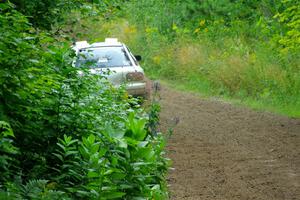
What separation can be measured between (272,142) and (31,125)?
7.62 m

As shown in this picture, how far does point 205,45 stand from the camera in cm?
2419

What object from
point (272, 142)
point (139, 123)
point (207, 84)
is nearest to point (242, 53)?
point (207, 84)

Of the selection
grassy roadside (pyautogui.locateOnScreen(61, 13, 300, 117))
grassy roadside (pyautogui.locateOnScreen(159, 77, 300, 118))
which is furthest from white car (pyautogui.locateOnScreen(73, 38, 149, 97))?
grassy roadside (pyautogui.locateOnScreen(159, 77, 300, 118))

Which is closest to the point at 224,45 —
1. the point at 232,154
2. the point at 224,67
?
the point at 224,67

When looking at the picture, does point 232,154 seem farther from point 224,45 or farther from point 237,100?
point 224,45

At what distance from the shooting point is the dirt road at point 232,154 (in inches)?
361

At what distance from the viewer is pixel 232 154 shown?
1158 centimetres

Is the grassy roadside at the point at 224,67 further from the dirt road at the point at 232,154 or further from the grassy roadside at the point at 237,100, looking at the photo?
the dirt road at the point at 232,154

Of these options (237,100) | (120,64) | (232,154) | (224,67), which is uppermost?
(120,64)

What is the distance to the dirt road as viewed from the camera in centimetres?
916

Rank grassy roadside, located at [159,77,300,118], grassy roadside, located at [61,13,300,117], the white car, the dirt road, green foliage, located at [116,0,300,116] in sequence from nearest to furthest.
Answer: the dirt road < the white car < grassy roadside, located at [159,77,300,118] < grassy roadside, located at [61,13,300,117] < green foliage, located at [116,0,300,116]

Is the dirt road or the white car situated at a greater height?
the white car

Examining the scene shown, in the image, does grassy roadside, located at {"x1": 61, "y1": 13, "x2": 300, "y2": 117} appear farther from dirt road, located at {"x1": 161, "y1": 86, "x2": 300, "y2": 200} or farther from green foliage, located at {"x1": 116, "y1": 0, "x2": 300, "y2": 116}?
dirt road, located at {"x1": 161, "y1": 86, "x2": 300, "y2": 200}

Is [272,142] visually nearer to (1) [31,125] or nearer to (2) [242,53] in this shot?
(1) [31,125]
